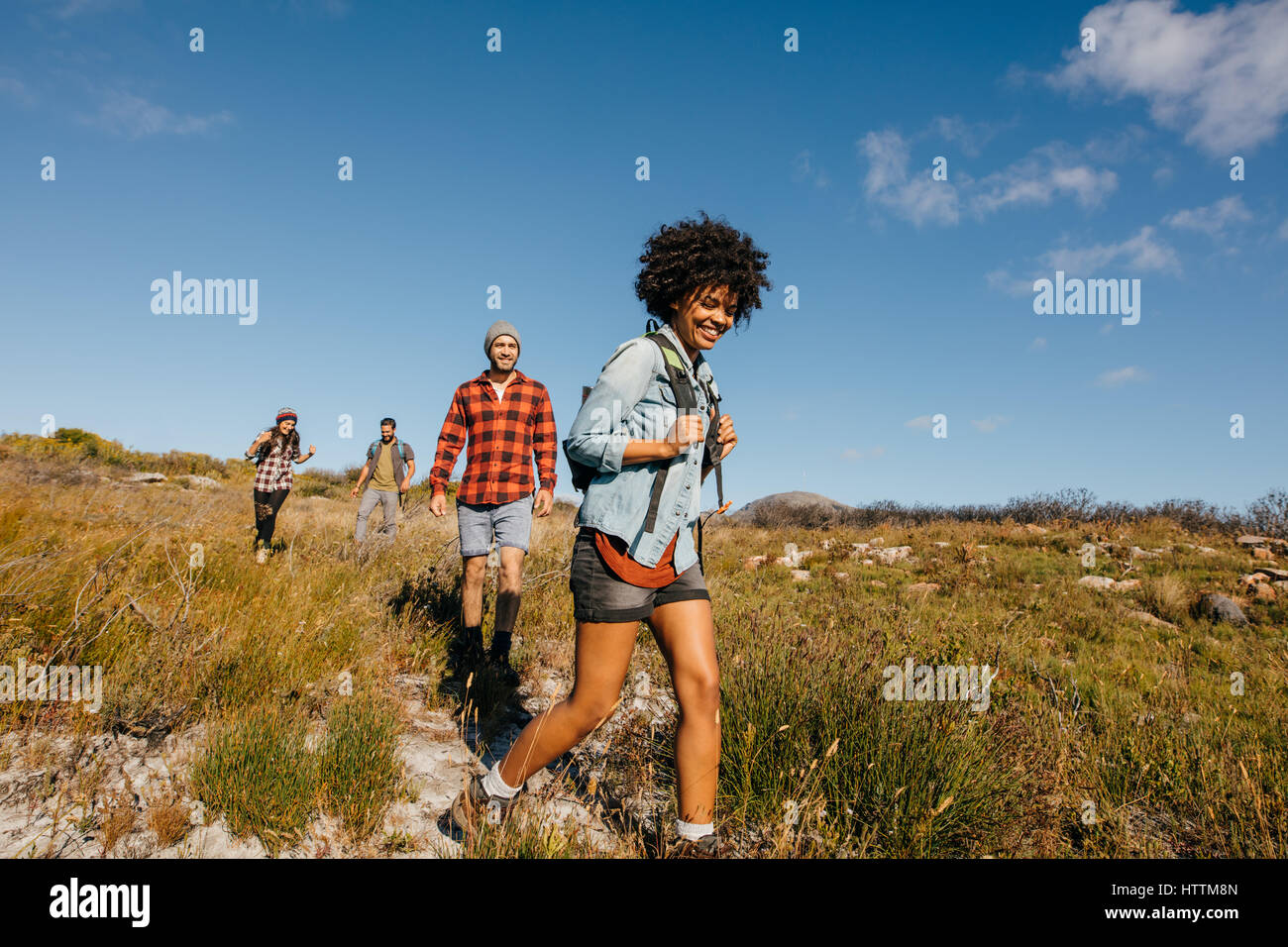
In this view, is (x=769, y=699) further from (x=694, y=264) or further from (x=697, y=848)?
(x=694, y=264)

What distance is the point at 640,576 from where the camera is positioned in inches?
81.9

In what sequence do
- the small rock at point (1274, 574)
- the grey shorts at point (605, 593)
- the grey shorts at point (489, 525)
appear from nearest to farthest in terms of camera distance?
the grey shorts at point (605, 593) → the grey shorts at point (489, 525) → the small rock at point (1274, 574)

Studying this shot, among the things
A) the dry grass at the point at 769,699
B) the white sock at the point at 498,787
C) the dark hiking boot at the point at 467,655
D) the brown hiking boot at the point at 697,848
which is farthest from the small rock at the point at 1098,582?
the white sock at the point at 498,787

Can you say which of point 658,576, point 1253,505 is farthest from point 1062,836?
point 1253,505

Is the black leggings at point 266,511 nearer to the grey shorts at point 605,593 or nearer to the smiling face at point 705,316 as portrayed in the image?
the grey shorts at point 605,593

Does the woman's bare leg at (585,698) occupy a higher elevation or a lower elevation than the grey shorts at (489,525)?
lower

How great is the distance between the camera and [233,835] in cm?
229

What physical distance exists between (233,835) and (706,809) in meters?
1.76

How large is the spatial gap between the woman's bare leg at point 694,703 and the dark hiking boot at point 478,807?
65cm

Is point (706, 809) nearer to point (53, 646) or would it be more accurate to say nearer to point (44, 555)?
point (53, 646)

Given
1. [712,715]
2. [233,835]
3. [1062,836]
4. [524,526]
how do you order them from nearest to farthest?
[712,715] → [233,835] → [1062,836] → [524,526]

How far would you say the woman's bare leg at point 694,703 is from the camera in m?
2.09

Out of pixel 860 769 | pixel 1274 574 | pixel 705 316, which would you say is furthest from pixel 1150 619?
pixel 705 316

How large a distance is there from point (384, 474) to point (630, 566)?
8.65 metres
